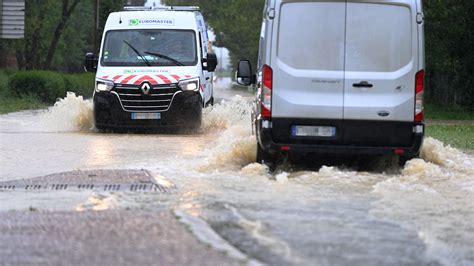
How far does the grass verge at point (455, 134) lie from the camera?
786 inches

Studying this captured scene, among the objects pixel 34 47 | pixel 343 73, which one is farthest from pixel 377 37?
pixel 34 47

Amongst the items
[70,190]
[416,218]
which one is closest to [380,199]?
[416,218]

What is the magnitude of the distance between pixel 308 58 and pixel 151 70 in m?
9.42

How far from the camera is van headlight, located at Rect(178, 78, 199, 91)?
21781 millimetres

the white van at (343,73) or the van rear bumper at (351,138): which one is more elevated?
the white van at (343,73)

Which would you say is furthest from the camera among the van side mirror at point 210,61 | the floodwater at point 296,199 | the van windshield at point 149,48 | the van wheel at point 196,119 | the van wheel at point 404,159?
the van side mirror at point 210,61

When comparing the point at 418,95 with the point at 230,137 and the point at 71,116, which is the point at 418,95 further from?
the point at 71,116

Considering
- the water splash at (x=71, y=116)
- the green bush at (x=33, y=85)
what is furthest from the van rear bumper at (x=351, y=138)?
the green bush at (x=33, y=85)

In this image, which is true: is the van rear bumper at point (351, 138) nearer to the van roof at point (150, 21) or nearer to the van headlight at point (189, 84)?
the van headlight at point (189, 84)

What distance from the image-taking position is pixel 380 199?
10.9 m

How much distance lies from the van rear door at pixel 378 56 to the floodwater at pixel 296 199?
807 mm

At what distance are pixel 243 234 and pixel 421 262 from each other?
1485 millimetres

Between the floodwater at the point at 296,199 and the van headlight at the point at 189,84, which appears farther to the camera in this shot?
the van headlight at the point at 189,84

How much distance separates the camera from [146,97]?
2167cm
